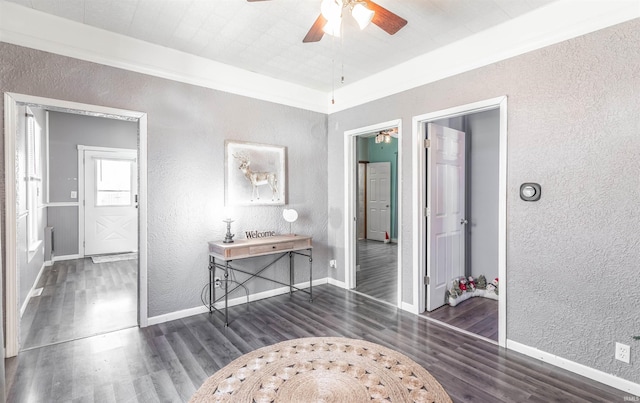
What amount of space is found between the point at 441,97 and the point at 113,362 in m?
3.70

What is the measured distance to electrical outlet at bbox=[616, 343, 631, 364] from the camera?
208cm

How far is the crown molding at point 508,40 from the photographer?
2176 mm

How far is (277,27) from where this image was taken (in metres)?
2.74

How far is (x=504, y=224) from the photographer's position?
2680 millimetres

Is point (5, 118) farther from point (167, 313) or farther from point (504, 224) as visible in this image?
point (504, 224)

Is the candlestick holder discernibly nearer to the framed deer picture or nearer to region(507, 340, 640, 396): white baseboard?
the framed deer picture

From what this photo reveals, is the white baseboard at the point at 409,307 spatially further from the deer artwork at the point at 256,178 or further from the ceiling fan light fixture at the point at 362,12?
the ceiling fan light fixture at the point at 362,12

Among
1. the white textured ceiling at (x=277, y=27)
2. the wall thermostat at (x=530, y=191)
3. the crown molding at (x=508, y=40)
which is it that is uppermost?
the white textured ceiling at (x=277, y=27)

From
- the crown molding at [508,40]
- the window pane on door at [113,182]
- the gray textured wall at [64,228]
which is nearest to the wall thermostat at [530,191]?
the crown molding at [508,40]

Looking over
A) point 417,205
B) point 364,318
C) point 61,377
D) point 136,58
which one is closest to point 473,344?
point 364,318

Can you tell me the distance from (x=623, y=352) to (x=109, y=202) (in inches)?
302

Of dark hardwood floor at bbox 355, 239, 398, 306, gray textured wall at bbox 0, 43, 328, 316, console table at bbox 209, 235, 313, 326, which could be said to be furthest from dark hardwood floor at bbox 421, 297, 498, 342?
gray textured wall at bbox 0, 43, 328, 316

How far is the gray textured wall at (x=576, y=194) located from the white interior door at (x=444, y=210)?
843 millimetres

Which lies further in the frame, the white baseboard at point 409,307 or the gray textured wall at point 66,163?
the gray textured wall at point 66,163
